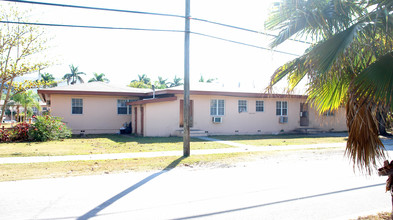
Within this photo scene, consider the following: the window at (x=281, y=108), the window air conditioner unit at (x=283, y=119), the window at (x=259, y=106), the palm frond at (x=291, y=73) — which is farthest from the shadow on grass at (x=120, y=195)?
the window at (x=281, y=108)

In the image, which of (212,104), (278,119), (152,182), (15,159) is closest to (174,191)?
(152,182)

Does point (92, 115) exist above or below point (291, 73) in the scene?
below

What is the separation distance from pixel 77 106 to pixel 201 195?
1626 cm

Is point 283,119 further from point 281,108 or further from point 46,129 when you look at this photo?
point 46,129

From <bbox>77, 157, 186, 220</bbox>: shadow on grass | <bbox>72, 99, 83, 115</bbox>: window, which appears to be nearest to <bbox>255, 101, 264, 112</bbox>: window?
<bbox>72, 99, 83, 115</bbox>: window

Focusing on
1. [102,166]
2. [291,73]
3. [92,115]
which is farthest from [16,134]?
[291,73]

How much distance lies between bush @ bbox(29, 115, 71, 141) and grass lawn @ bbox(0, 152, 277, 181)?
278 inches

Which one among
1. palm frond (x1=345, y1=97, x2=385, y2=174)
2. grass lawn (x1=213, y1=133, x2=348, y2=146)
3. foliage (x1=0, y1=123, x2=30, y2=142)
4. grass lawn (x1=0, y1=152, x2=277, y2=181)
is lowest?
grass lawn (x1=0, y1=152, x2=277, y2=181)

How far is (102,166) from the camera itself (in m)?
9.31

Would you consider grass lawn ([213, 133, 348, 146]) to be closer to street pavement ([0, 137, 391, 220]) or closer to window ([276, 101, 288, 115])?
window ([276, 101, 288, 115])

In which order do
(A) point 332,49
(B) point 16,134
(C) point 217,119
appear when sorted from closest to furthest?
1. (A) point 332,49
2. (B) point 16,134
3. (C) point 217,119

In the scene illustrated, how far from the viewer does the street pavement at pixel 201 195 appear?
5246 mm

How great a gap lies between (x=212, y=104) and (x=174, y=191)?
47.3 ft

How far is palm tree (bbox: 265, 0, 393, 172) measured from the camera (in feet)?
12.2
